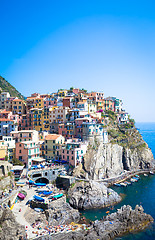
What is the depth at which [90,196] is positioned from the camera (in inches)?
2071

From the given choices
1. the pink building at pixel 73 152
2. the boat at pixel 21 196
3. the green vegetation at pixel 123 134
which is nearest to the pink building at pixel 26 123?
→ the pink building at pixel 73 152

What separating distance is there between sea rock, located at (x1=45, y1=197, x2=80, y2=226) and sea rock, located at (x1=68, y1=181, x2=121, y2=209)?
5.24 metres

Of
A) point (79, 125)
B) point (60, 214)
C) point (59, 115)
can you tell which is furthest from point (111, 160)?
point (60, 214)

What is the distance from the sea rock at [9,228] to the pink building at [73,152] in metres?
28.4

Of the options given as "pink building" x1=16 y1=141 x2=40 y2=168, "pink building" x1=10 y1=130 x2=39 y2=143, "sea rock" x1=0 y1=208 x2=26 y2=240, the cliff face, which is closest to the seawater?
the cliff face

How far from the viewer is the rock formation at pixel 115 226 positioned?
37688 mm

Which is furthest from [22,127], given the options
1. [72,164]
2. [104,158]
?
[104,158]

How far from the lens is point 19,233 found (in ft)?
117

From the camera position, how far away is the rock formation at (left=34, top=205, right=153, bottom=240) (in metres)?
37.7

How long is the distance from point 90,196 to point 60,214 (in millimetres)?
11192

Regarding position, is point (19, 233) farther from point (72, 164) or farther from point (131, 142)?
point (131, 142)

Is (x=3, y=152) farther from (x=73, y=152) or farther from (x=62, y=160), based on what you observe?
(x=73, y=152)

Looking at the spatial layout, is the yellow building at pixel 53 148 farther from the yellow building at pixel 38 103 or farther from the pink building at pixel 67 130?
the yellow building at pixel 38 103

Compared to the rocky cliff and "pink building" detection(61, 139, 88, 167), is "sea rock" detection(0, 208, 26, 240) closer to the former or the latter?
the rocky cliff
